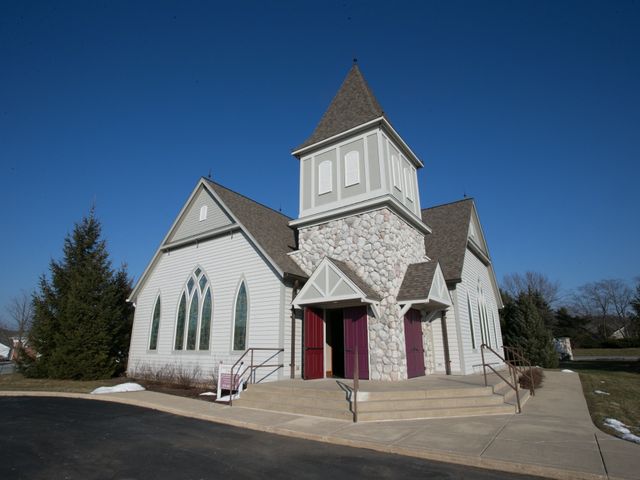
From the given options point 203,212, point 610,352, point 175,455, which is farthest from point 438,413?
point 610,352

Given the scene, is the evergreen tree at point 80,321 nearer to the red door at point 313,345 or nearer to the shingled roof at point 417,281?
the red door at point 313,345

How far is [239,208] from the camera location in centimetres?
1658

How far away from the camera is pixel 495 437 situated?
6523mm

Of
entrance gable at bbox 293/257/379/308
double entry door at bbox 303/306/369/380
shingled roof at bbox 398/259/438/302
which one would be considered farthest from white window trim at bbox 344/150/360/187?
double entry door at bbox 303/306/369/380

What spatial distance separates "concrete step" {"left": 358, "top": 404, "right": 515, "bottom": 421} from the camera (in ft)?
26.8

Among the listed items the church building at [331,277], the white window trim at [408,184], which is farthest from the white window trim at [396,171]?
the white window trim at [408,184]

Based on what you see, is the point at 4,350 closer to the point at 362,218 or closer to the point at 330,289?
the point at 330,289

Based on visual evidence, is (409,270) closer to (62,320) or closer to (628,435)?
(628,435)

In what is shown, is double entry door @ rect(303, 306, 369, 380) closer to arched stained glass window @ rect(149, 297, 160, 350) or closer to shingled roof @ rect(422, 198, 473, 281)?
shingled roof @ rect(422, 198, 473, 281)

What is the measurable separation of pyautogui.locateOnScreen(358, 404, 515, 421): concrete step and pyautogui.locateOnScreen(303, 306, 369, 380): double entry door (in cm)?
351

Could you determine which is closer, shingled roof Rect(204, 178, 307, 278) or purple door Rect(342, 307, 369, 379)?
purple door Rect(342, 307, 369, 379)

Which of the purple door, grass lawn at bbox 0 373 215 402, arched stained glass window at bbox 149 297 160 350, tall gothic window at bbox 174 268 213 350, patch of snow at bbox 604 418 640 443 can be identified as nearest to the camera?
patch of snow at bbox 604 418 640 443

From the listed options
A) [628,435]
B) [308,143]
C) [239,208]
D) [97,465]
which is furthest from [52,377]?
[628,435]

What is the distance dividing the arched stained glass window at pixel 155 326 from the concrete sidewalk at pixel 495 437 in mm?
8169
